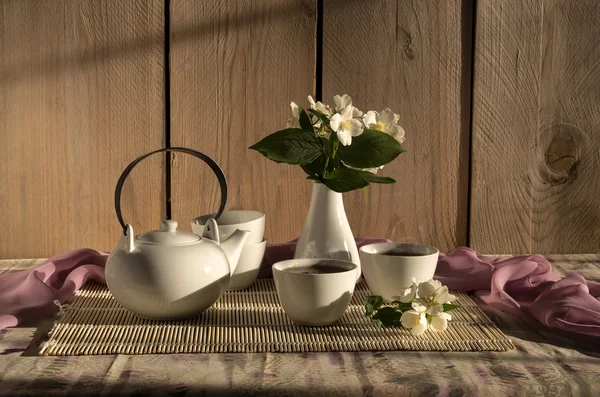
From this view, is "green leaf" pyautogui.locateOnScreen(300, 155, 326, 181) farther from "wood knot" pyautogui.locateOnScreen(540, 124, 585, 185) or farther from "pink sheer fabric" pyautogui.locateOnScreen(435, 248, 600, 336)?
"wood knot" pyautogui.locateOnScreen(540, 124, 585, 185)

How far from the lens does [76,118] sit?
5.20ft

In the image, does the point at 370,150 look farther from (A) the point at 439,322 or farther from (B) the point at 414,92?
(B) the point at 414,92

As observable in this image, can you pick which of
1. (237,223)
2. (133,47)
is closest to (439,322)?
(237,223)

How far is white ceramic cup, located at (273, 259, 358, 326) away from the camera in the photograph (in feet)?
3.39

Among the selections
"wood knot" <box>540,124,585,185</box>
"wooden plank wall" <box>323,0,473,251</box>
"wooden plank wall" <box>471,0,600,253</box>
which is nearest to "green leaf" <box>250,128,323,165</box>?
"wooden plank wall" <box>323,0,473,251</box>

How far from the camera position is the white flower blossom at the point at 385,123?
119 cm

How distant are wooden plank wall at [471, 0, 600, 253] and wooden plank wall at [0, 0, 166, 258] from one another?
0.66 meters

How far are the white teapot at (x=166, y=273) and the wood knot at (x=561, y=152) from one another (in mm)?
845

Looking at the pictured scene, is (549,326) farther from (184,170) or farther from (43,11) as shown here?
(43,11)

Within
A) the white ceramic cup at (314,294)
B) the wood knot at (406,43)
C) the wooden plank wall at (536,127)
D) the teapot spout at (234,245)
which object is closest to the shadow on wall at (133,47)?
the wood knot at (406,43)

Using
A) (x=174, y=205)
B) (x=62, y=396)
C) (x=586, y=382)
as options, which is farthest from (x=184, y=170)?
(x=586, y=382)

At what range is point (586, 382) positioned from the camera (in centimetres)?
91

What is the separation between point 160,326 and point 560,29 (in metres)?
1.04

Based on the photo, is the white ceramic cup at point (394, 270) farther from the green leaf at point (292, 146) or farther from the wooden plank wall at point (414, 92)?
the wooden plank wall at point (414, 92)
